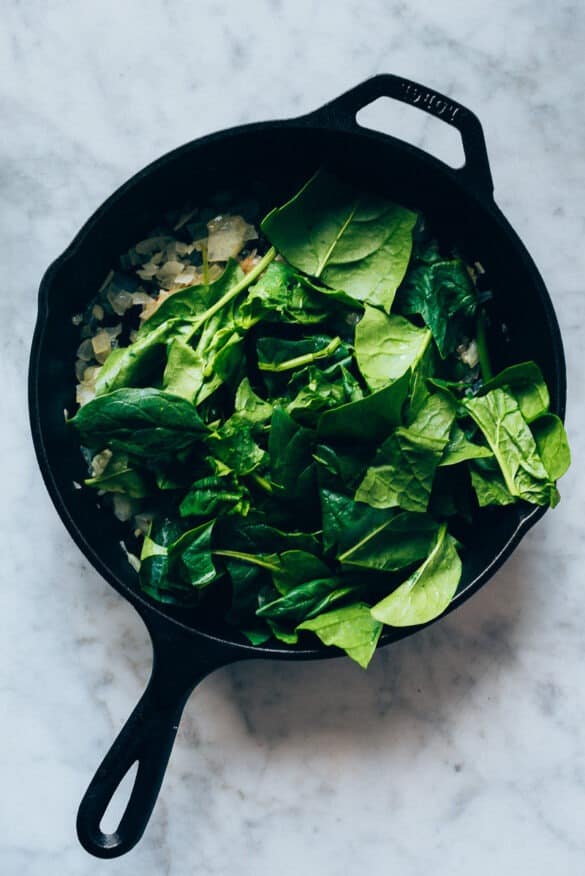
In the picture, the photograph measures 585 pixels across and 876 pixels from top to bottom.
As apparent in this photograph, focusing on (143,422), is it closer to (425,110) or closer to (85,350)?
(85,350)

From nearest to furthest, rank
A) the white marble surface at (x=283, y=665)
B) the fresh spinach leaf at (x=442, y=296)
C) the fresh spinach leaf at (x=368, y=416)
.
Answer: the fresh spinach leaf at (x=368, y=416) → the fresh spinach leaf at (x=442, y=296) → the white marble surface at (x=283, y=665)

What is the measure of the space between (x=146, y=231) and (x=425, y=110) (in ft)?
1.07

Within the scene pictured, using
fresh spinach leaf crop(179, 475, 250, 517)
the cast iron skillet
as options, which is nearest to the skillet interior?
the cast iron skillet

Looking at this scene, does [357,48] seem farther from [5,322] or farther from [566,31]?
[5,322]

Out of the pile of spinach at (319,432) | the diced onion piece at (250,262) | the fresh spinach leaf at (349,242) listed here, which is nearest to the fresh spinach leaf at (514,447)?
the pile of spinach at (319,432)

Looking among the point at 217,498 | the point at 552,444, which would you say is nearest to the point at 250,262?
the point at 217,498

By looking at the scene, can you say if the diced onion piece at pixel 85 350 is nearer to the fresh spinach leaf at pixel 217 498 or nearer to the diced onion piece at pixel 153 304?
the diced onion piece at pixel 153 304

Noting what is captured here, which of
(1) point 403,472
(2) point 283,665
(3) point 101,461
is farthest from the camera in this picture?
(2) point 283,665

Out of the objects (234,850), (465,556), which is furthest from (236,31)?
(234,850)

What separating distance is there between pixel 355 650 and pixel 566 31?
73 centimetres

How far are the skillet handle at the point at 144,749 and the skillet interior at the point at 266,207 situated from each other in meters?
0.05

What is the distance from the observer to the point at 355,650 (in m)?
0.92

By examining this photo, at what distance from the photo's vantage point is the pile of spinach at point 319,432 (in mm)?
929

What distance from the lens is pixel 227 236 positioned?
3.41ft
